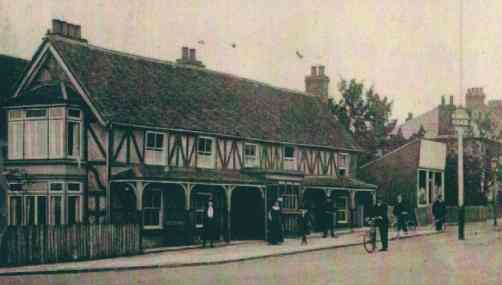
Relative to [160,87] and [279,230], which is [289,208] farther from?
[160,87]

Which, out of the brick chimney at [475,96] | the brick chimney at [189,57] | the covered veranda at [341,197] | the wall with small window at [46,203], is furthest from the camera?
the brick chimney at [475,96]

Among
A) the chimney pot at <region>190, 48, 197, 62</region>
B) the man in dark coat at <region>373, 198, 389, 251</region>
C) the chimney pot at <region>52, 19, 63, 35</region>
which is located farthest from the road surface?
the chimney pot at <region>190, 48, 197, 62</region>

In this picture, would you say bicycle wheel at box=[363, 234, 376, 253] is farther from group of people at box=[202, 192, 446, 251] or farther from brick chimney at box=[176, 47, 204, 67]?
brick chimney at box=[176, 47, 204, 67]

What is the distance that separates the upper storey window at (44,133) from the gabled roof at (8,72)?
4654 millimetres

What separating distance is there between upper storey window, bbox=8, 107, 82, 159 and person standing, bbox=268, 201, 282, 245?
7008mm

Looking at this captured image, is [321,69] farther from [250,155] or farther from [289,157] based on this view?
[250,155]

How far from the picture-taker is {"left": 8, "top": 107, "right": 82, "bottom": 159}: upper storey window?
2602cm

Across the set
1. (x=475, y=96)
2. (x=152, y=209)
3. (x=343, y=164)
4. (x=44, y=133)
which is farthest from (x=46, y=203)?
(x=475, y=96)

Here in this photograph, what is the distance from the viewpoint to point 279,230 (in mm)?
28375

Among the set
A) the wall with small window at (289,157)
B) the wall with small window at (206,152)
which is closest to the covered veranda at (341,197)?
the wall with small window at (289,157)

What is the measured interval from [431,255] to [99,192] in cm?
1100

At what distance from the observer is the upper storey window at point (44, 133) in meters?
26.0

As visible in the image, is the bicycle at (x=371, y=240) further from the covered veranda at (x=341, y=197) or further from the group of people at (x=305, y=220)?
the covered veranda at (x=341, y=197)

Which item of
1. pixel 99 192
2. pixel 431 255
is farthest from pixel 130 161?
pixel 431 255
